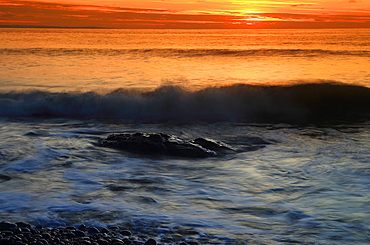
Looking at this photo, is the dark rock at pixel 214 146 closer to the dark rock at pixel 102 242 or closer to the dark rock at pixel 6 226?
the dark rock at pixel 102 242

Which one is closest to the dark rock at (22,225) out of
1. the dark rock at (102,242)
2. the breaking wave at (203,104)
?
the dark rock at (102,242)

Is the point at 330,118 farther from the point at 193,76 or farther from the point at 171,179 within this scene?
the point at 193,76

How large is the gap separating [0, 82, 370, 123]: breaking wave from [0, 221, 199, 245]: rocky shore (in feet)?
29.0

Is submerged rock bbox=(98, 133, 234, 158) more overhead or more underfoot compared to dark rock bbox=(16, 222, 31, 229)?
more underfoot

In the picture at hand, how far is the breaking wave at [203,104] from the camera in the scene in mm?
13336

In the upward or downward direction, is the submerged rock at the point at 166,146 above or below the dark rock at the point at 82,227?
below

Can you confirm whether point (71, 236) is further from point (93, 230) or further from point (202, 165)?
point (202, 165)

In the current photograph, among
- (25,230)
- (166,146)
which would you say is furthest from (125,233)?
(166,146)

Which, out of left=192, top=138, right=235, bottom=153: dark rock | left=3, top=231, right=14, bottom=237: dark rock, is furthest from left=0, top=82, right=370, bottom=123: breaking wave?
left=3, top=231, right=14, bottom=237: dark rock

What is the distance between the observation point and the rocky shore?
11.8 ft

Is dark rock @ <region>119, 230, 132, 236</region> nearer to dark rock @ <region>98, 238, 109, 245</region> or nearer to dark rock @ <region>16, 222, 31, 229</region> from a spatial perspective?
dark rock @ <region>98, 238, 109, 245</region>

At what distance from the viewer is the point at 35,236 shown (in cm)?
371

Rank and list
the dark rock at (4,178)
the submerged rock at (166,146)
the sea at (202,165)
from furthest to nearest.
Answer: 1. the submerged rock at (166,146)
2. the dark rock at (4,178)
3. the sea at (202,165)

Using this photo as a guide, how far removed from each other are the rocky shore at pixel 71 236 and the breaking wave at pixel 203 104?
8831 millimetres
